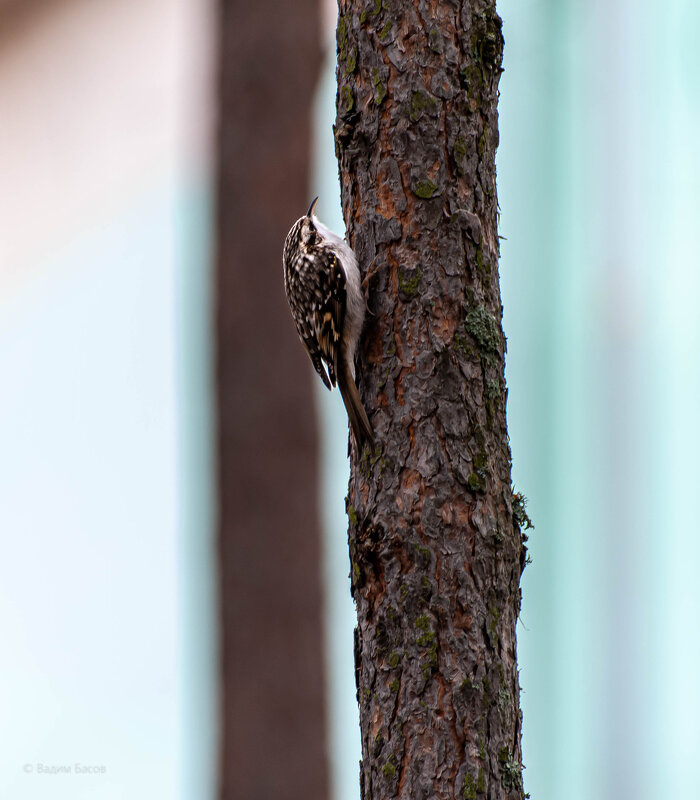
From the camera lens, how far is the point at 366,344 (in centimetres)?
316

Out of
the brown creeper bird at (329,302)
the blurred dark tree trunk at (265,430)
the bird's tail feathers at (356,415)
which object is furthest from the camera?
the blurred dark tree trunk at (265,430)

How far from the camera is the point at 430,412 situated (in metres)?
2.91

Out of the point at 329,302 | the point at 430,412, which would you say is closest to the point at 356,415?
the point at 430,412

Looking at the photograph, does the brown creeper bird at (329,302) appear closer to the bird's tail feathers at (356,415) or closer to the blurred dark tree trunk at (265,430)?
the bird's tail feathers at (356,415)

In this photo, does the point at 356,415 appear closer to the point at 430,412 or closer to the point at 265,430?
the point at 430,412

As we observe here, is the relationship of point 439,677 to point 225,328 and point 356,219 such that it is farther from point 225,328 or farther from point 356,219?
point 225,328

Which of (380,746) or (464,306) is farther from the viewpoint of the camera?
(464,306)

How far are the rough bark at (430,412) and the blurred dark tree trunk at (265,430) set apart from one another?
3134 millimetres

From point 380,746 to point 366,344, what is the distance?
1042 millimetres

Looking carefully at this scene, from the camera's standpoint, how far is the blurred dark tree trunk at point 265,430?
240 inches

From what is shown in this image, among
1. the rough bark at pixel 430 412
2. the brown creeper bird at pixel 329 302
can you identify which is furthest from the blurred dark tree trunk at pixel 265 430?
the rough bark at pixel 430 412

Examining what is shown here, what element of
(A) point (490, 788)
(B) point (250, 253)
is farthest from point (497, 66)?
(B) point (250, 253)

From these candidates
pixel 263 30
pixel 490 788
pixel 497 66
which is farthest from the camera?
pixel 263 30

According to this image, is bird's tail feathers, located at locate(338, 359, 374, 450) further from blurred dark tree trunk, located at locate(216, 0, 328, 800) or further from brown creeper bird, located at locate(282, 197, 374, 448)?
blurred dark tree trunk, located at locate(216, 0, 328, 800)
